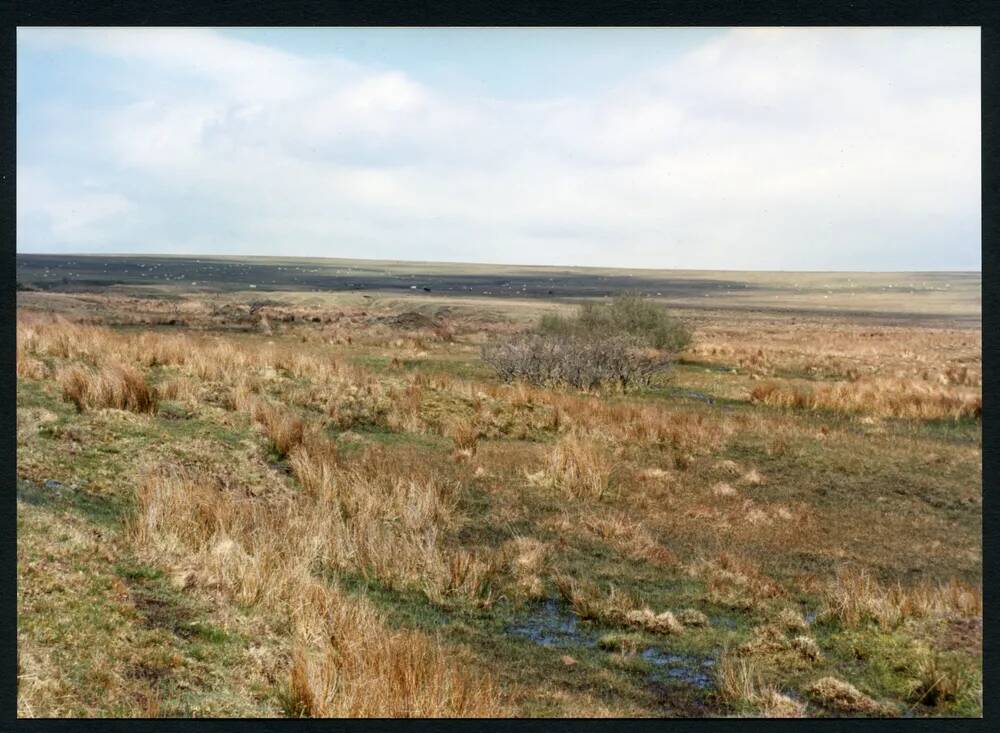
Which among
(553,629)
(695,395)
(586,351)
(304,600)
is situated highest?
(586,351)

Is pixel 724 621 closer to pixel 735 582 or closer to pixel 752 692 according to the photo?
pixel 735 582

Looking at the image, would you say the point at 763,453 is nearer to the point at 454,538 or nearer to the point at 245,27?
the point at 454,538

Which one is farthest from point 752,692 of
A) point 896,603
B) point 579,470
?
point 579,470

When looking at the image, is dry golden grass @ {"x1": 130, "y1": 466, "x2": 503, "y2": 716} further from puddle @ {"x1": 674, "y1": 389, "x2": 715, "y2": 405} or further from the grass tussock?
puddle @ {"x1": 674, "y1": 389, "x2": 715, "y2": 405}

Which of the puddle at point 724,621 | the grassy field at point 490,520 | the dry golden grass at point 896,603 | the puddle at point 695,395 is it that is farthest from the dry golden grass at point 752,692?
the puddle at point 695,395

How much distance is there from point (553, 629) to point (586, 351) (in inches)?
235

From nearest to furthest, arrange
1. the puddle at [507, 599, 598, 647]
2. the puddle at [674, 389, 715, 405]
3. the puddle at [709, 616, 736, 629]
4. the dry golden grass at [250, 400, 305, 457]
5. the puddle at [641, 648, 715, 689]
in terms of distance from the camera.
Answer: the puddle at [641, 648, 715, 689], the puddle at [507, 599, 598, 647], the puddle at [709, 616, 736, 629], the dry golden grass at [250, 400, 305, 457], the puddle at [674, 389, 715, 405]

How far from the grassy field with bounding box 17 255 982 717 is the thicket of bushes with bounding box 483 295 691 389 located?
0.40 meters

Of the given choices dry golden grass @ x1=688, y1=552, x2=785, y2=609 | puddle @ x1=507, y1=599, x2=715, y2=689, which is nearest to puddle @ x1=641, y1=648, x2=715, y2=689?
puddle @ x1=507, y1=599, x2=715, y2=689

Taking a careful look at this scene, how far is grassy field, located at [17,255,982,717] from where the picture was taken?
5.84 meters

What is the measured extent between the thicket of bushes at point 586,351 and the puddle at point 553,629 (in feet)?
16.0

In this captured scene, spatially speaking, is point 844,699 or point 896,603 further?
point 896,603

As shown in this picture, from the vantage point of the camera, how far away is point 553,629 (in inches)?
266

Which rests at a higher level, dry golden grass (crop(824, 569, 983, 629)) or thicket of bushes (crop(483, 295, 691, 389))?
thicket of bushes (crop(483, 295, 691, 389))
